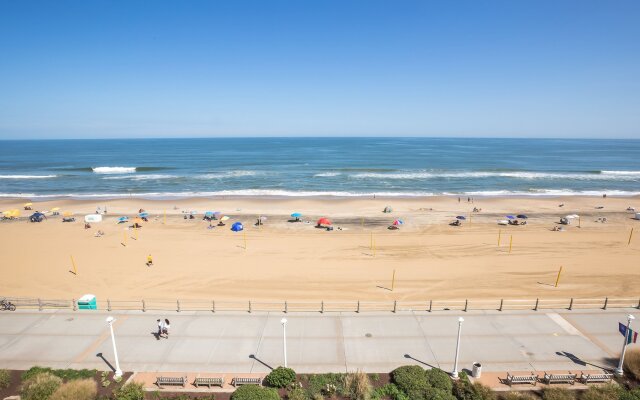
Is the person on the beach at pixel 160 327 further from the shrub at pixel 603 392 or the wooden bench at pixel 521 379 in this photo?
the shrub at pixel 603 392

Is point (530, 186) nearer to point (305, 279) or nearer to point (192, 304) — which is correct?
point (305, 279)

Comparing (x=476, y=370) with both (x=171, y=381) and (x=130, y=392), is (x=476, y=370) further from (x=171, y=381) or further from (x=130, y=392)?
(x=130, y=392)

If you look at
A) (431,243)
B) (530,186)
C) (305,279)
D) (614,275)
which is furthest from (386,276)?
(530,186)

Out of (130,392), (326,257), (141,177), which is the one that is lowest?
(326,257)

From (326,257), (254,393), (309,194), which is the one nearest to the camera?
(254,393)

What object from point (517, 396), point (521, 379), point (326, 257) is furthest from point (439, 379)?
point (326, 257)

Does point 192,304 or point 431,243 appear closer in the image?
point 192,304

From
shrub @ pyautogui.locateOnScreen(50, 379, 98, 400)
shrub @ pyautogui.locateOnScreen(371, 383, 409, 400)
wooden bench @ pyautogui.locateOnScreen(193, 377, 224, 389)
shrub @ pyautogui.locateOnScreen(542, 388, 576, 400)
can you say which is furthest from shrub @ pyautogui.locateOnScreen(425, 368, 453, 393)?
shrub @ pyautogui.locateOnScreen(50, 379, 98, 400)

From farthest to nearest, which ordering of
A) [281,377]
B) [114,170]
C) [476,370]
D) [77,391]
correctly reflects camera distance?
[114,170] → [476,370] → [281,377] → [77,391]
